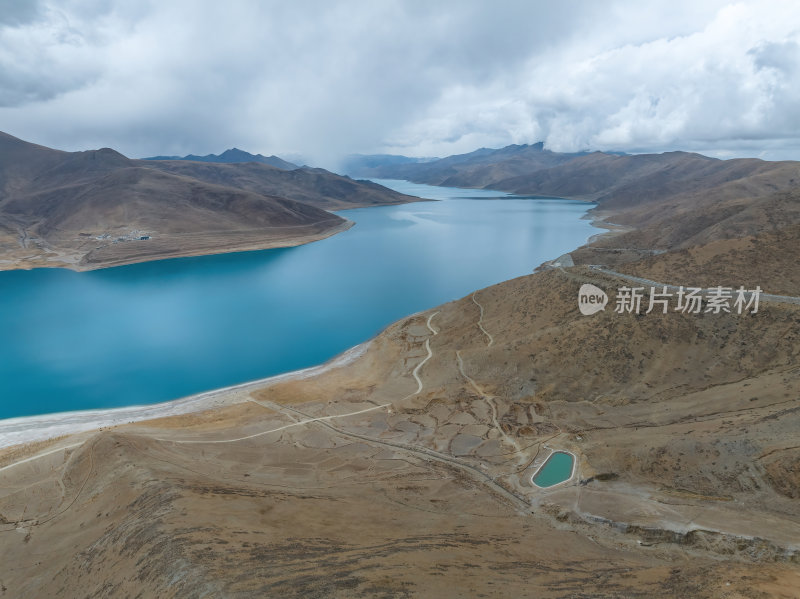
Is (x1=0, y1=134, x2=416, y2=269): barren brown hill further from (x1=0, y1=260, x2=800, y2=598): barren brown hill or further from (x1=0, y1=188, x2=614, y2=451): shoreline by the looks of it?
(x1=0, y1=260, x2=800, y2=598): barren brown hill

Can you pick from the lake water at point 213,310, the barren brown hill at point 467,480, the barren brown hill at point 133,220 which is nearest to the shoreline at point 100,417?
the lake water at point 213,310

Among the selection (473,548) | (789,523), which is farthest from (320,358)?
(789,523)

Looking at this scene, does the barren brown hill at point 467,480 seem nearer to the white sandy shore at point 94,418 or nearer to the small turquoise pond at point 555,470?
the small turquoise pond at point 555,470

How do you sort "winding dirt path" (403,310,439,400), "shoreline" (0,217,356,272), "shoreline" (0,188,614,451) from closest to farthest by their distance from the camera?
"shoreline" (0,188,614,451) < "winding dirt path" (403,310,439,400) < "shoreline" (0,217,356,272)

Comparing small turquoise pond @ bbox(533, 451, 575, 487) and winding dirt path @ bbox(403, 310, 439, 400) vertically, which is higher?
winding dirt path @ bbox(403, 310, 439, 400)

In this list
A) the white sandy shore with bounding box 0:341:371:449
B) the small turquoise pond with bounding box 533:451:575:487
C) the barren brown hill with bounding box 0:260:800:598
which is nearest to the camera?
the barren brown hill with bounding box 0:260:800:598

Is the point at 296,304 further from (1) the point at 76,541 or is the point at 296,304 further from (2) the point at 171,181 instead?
(2) the point at 171,181

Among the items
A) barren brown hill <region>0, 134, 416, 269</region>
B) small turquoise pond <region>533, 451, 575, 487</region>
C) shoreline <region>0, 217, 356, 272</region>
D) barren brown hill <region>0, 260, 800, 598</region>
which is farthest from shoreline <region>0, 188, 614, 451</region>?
barren brown hill <region>0, 134, 416, 269</region>
